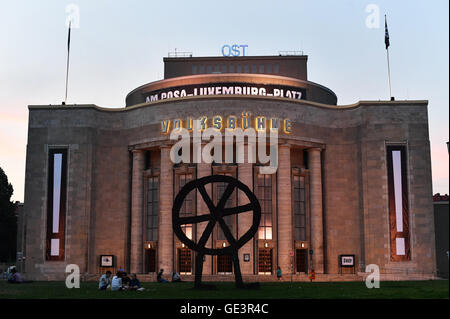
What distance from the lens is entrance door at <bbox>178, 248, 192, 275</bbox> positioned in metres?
65.3

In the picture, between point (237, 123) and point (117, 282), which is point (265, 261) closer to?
point (237, 123)

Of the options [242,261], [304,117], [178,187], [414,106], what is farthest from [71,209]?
[414,106]

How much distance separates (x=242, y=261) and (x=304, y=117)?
17.0 m

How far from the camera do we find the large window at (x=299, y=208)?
66.6 m

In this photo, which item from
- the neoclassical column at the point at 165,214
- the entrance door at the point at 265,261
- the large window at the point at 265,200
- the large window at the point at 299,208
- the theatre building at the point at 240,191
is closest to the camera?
the neoclassical column at the point at 165,214

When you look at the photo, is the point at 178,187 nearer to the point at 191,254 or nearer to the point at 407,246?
the point at 191,254

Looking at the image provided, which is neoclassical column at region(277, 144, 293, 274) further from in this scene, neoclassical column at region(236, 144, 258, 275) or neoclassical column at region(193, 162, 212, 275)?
neoclassical column at region(193, 162, 212, 275)

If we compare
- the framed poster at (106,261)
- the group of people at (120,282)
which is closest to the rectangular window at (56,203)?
the framed poster at (106,261)

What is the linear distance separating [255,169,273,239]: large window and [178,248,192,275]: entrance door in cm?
784

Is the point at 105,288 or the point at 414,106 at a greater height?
the point at 414,106

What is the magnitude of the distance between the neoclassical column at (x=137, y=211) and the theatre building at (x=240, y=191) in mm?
117

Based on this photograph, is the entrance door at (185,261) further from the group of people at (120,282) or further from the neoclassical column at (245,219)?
the group of people at (120,282)
